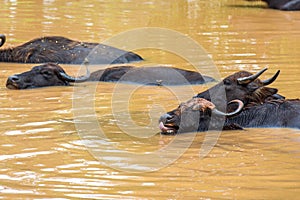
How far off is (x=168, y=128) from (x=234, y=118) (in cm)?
85

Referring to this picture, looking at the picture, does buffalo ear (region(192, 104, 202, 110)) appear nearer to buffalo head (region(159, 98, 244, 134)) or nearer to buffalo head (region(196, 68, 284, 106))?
buffalo head (region(159, 98, 244, 134))

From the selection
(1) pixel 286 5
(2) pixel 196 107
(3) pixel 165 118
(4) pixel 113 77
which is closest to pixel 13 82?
(4) pixel 113 77

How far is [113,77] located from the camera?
37.3ft

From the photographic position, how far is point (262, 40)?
1473 centimetres

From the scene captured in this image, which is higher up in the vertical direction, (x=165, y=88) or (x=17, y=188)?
(x=17, y=188)

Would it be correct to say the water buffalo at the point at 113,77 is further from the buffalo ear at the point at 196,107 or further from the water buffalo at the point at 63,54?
the buffalo ear at the point at 196,107

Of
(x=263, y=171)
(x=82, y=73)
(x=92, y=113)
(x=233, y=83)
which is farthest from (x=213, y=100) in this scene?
(x=82, y=73)

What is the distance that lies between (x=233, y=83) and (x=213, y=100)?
0.32 meters

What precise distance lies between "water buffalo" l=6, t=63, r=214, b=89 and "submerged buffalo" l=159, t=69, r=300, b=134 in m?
2.37

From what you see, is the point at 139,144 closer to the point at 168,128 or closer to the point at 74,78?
the point at 168,128

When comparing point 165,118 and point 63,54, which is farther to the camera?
point 63,54

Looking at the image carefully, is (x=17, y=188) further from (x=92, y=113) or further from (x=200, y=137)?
(x=92, y=113)

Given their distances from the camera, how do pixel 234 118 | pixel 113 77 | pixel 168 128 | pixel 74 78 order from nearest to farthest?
pixel 168 128 → pixel 234 118 → pixel 74 78 → pixel 113 77

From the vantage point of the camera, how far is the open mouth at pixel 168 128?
7824 mm
